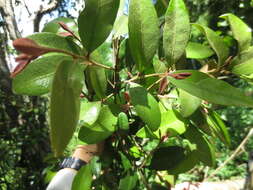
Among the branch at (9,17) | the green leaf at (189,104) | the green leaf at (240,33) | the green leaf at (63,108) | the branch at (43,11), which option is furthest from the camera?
the branch at (43,11)

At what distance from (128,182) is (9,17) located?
2.13ft

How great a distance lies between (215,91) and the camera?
35 cm

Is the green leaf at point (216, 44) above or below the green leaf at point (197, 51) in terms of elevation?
above

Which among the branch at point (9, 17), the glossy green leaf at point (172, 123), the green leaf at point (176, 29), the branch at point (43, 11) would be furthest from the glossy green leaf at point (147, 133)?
the branch at point (43, 11)

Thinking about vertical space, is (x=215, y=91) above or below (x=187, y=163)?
above

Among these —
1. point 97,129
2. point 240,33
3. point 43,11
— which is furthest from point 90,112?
point 43,11

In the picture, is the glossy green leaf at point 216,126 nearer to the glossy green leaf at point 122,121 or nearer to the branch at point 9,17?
the glossy green leaf at point 122,121

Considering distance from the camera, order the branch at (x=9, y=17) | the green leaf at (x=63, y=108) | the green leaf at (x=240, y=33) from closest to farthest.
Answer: the green leaf at (x=63, y=108)
the green leaf at (x=240, y=33)
the branch at (x=9, y=17)

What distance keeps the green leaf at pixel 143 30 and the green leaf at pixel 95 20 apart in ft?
0.14

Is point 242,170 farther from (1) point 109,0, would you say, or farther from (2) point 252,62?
(1) point 109,0

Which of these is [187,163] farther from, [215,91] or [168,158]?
[215,91]

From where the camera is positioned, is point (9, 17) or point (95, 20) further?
point (9, 17)

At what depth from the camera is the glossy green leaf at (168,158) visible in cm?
51

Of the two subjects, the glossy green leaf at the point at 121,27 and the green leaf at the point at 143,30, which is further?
the glossy green leaf at the point at 121,27
